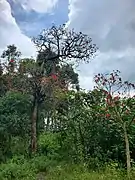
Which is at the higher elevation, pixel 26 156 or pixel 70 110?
pixel 70 110

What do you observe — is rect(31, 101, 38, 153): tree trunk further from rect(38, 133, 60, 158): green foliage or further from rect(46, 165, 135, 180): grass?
rect(46, 165, 135, 180): grass

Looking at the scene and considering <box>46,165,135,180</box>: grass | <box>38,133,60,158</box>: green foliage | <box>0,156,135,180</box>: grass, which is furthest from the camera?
<box>38,133,60,158</box>: green foliage

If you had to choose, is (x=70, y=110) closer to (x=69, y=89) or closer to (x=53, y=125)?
(x=69, y=89)

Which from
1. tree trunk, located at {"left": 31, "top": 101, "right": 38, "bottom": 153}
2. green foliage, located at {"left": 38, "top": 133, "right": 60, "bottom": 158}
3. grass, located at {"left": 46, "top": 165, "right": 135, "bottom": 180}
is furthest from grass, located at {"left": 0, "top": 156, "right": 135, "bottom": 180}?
tree trunk, located at {"left": 31, "top": 101, "right": 38, "bottom": 153}

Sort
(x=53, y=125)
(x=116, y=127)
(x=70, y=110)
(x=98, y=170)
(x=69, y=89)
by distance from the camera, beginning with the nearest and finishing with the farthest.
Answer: (x=98, y=170) < (x=116, y=127) < (x=70, y=110) < (x=69, y=89) < (x=53, y=125)

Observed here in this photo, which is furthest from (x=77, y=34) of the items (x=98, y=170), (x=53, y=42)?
(x=98, y=170)

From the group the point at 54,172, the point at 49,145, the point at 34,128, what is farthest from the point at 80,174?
the point at 34,128

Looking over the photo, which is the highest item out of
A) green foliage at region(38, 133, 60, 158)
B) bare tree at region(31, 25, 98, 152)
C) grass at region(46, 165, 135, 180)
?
bare tree at region(31, 25, 98, 152)

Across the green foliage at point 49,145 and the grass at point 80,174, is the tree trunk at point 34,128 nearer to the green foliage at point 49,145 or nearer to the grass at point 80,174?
the green foliage at point 49,145

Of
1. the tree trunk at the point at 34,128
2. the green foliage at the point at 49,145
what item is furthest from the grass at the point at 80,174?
the tree trunk at the point at 34,128

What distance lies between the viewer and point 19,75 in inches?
503

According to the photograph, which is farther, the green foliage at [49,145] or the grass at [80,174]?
the green foliage at [49,145]

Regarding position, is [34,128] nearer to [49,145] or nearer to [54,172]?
[49,145]

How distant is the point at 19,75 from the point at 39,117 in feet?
9.52
